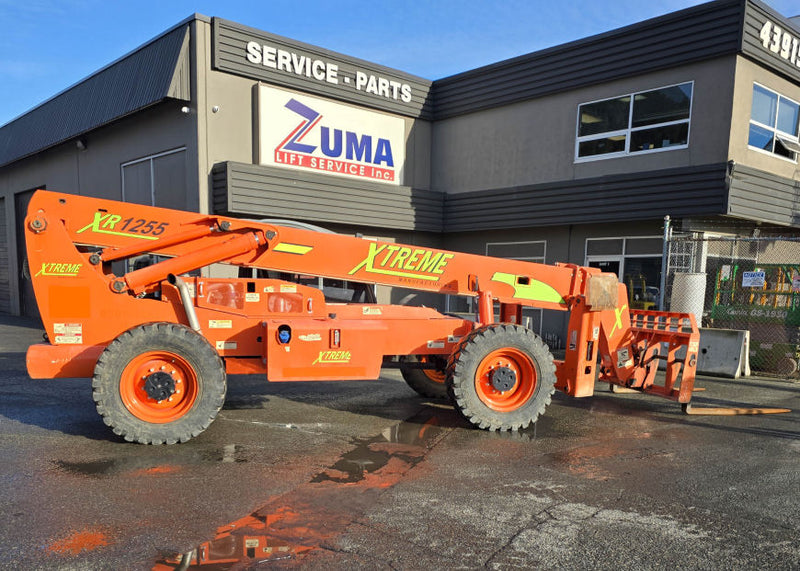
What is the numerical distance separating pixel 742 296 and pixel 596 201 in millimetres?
3674

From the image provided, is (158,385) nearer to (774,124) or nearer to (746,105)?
(746,105)

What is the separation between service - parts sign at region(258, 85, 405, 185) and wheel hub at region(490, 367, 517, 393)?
910cm

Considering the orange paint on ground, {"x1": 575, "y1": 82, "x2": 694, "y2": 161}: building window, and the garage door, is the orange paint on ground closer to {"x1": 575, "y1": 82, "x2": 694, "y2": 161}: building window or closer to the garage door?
{"x1": 575, "y1": 82, "x2": 694, "y2": 161}: building window

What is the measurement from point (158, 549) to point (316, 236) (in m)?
3.50

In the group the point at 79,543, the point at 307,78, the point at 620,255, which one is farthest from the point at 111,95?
the point at 79,543

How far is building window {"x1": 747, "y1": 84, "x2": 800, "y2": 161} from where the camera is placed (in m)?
11.8

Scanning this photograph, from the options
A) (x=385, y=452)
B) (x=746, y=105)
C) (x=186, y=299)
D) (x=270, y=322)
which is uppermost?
(x=746, y=105)

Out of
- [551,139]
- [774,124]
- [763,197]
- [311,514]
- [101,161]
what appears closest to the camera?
[311,514]

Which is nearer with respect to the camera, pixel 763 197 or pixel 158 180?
pixel 763 197

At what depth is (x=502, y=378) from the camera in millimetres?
6176

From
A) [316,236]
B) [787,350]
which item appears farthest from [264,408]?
[787,350]

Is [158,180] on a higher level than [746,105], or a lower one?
lower

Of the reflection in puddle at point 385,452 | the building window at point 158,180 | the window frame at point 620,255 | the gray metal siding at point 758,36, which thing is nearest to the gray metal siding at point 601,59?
the gray metal siding at point 758,36

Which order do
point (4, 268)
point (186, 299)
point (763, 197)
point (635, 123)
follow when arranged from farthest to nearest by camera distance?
point (4, 268)
point (635, 123)
point (763, 197)
point (186, 299)
